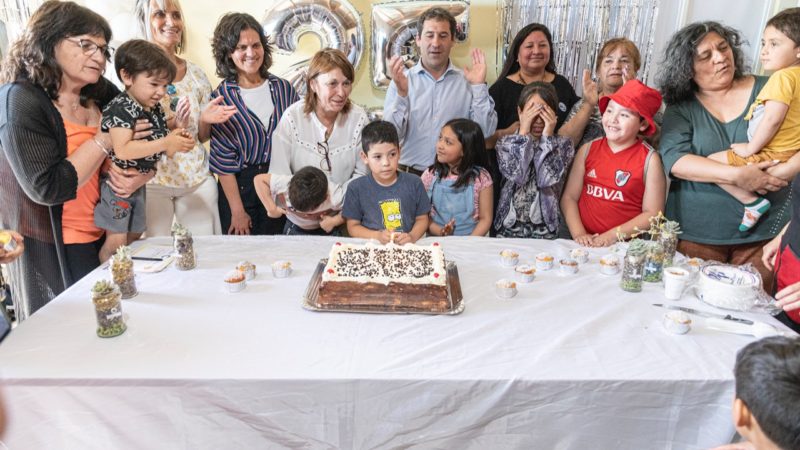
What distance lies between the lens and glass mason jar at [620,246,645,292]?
171 cm

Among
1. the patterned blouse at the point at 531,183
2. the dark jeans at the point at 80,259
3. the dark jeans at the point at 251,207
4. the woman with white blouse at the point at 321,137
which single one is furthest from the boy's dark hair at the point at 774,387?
the dark jeans at the point at 251,207

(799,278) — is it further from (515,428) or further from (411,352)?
(411,352)

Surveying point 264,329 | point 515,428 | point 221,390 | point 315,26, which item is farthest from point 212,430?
point 315,26

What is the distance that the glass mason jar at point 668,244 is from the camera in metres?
1.91

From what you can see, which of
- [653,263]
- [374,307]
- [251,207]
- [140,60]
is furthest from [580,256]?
[140,60]

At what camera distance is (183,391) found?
1.24m

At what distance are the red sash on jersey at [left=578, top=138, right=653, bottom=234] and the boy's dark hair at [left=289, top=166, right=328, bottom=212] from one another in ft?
4.42

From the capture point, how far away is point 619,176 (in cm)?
238

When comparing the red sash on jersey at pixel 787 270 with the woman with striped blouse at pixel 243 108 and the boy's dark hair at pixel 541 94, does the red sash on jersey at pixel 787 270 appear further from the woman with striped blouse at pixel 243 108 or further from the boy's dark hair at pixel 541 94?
the woman with striped blouse at pixel 243 108

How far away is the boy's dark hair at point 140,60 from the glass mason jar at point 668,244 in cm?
227

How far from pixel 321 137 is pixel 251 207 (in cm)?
67

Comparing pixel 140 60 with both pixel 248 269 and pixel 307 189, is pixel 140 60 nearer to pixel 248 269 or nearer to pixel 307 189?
pixel 307 189

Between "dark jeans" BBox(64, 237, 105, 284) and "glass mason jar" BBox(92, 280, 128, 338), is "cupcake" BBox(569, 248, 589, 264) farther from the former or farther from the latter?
"dark jeans" BBox(64, 237, 105, 284)

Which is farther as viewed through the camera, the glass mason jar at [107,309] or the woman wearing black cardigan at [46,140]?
the woman wearing black cardigan at [46,140]
